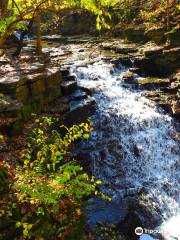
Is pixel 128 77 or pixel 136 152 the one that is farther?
pixel 128 77

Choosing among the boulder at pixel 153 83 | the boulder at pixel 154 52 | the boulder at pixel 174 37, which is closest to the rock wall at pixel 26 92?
the boulder at pixel 153 83

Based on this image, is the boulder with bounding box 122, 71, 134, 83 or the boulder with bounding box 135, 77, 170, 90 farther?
the boulder with bounding box 122, 71, 134, 83

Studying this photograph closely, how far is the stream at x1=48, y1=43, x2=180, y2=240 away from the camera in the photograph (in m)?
12.0

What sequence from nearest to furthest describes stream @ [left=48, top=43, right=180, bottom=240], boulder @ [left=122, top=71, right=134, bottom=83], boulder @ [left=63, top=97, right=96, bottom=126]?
stream @ [left=48, top=43, right=180, bottom=240]
boulder @ [left=63, top=97, right=96, bottom=126]
boulder @ [left=122, top=71, right=134, bottom=83]

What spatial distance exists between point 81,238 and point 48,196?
1287mm

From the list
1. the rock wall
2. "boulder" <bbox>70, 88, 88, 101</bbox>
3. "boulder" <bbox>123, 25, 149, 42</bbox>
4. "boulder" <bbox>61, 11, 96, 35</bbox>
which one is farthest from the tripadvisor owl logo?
"boulder" <bbox>61, 11, 96, 35</bbox>

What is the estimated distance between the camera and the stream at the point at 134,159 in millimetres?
12008

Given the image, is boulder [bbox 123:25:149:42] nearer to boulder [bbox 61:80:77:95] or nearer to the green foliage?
boulder [bbox 61:80:77:95]

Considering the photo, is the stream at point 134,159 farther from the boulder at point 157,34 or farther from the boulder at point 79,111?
the boulder at point 157,34

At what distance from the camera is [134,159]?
14.8 meters

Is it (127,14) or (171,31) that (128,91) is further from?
(127,14)

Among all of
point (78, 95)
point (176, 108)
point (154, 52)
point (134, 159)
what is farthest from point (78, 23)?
point (134, 159)

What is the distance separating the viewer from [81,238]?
714cm

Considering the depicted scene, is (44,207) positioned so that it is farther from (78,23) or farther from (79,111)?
(78,23)
